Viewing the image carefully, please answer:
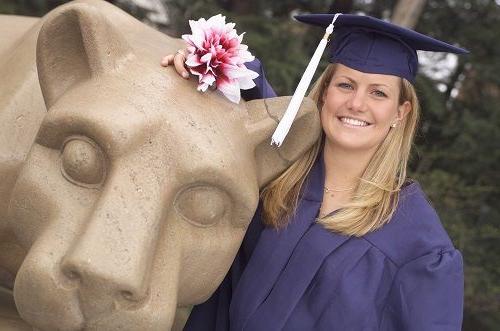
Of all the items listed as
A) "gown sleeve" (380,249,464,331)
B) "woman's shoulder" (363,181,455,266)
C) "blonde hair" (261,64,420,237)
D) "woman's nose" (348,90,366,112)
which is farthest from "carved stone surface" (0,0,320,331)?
"gown sleeve" (380,249,464,331)

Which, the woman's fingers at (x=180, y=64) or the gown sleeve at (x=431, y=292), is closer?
the woman's fingers at (x=180, y=64)

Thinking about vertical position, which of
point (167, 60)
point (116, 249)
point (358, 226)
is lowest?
point (358, 226)

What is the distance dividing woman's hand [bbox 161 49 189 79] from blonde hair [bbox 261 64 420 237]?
60cm

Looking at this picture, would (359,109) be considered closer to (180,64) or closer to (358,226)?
(358,226)

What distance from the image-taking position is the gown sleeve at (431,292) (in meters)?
2.02

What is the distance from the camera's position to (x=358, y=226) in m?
2.12

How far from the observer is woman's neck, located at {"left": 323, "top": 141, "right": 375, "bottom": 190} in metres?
2.23

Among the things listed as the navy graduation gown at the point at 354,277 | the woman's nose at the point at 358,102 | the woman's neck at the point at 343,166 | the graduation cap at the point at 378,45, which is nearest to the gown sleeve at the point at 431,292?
the navy graduation gown at the point at 354,277

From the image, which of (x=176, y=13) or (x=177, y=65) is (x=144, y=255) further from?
(x=176, y=13)

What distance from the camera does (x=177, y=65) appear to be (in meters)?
1.81

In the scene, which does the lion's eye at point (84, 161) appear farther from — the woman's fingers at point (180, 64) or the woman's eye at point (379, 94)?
the woman's eye at point (379, 94)

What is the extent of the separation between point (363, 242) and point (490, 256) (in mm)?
3276

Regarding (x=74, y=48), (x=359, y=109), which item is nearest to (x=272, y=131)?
(x=359, y=109)

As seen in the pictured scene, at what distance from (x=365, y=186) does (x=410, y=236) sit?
22 cm
